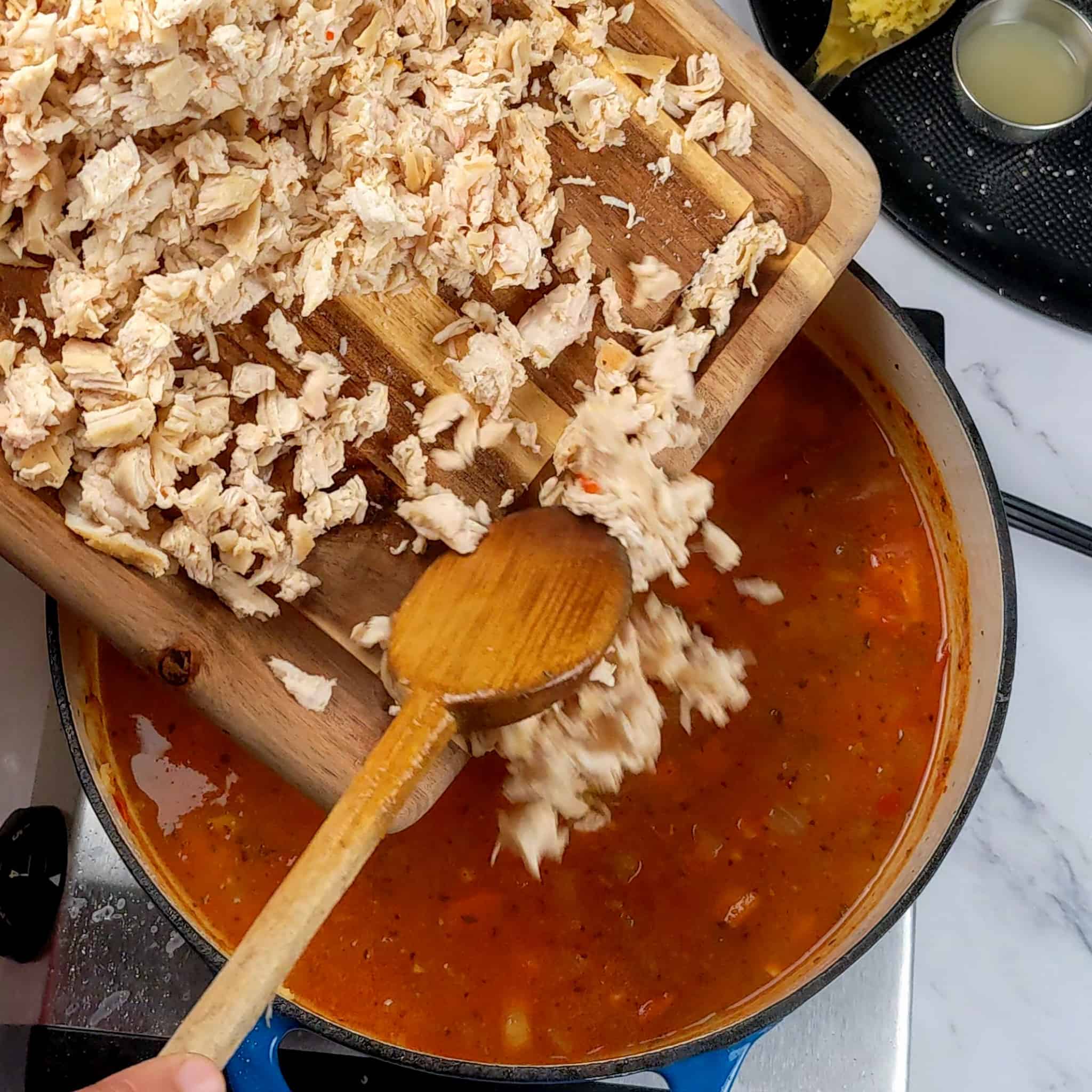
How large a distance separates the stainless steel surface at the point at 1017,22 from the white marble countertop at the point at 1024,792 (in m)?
0.15

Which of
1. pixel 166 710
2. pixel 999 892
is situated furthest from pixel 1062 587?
pixel 166 710

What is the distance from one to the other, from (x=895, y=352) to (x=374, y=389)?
48cm

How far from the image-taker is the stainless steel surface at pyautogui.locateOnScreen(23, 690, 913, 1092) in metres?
0.97

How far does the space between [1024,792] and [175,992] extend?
875mm

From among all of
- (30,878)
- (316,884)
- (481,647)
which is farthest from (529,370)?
(30,878)

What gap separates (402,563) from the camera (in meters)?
0.81

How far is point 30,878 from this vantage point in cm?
95

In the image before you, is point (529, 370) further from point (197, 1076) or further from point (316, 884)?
point (197, 1076)

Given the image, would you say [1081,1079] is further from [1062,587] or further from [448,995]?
[448,995]

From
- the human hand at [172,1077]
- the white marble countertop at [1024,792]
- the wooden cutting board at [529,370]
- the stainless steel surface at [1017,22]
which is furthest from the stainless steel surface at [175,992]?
the stainless steel surface at [1017,22]

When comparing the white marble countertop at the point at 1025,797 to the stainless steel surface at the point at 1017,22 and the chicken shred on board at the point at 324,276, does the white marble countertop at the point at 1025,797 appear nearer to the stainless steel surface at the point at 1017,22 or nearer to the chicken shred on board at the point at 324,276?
the stainless steel surface at the point at 1017,22

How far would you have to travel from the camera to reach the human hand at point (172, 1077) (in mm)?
544

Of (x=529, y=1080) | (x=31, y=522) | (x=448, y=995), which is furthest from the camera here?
(x=448, y=995)

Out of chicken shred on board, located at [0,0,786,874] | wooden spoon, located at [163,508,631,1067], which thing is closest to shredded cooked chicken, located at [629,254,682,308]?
chicken shred on board, located at [0,0,786,874]
